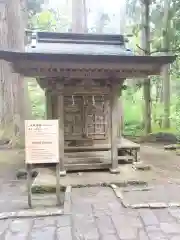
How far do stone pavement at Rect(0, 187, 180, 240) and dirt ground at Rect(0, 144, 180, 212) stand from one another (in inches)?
30.5

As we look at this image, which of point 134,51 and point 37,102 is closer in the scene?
point 134,51

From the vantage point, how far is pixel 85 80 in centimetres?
627

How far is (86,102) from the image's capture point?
703cm

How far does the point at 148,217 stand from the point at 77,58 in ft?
9.62

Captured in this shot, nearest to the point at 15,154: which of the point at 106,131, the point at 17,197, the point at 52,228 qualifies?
the point at 106,131

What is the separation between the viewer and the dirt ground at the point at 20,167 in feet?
15.8

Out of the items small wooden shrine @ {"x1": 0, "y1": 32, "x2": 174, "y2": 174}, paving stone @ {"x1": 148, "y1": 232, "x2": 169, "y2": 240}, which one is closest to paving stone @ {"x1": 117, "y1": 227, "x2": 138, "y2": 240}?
paving stone @ {"x1": 148, "y1": 232, "x2": 169, "y2": 240}

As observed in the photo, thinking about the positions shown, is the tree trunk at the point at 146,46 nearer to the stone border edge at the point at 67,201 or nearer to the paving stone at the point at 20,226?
the stone border edge at the point at 67,201

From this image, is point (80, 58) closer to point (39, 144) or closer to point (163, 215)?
point (39, 144)

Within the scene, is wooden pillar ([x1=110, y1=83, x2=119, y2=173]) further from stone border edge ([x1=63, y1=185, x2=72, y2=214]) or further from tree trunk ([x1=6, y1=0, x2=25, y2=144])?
tree trunk ([x1=6, y1=0, x2=25, y2=144])

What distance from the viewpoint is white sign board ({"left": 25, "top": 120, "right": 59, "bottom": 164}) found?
435 centimetres

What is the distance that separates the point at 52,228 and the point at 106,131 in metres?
3.94

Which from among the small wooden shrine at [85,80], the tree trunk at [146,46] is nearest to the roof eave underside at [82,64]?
the small wooden shrine at [85,80]

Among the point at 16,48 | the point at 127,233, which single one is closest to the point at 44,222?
the point at 127,233
